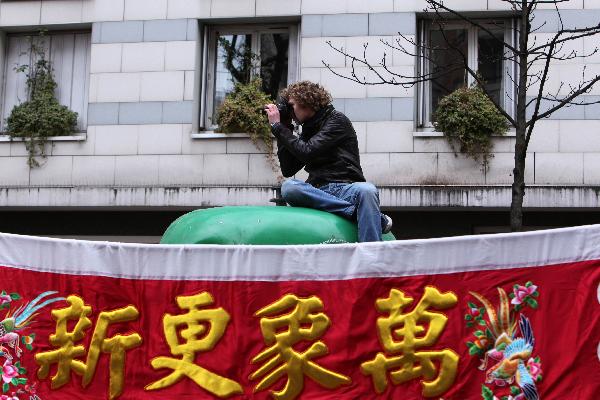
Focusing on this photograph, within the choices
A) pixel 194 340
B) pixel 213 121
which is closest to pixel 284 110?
pixel 194 340

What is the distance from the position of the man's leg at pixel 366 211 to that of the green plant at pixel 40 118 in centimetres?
1003

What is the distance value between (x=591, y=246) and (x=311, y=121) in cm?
205

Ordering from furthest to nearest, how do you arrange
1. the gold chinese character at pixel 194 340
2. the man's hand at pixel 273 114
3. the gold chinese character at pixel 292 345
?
the man's hand at pixel 273 114, the gold chinese character at pixel 194 340, the gold chinese character at pixel 292 345

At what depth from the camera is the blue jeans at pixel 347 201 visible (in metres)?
5.38

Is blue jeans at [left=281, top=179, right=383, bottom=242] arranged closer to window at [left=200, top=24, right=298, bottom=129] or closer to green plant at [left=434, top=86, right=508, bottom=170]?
green plant at [left=434, top=86, right=508, bottom=170]

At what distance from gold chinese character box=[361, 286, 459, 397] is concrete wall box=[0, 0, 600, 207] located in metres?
8.94

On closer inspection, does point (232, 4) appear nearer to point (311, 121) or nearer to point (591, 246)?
point (311, 121)

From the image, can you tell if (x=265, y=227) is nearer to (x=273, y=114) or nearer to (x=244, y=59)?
(x=273, y=114)

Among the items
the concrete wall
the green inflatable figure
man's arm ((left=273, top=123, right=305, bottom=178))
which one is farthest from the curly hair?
the concrete wall

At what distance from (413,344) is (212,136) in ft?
33.2

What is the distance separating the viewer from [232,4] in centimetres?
1438

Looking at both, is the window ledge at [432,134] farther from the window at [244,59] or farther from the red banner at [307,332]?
the red banner at [307,332]

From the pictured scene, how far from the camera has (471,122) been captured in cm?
1337

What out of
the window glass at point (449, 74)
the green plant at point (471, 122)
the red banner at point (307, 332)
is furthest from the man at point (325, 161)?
the window glass at point (449, 74)
